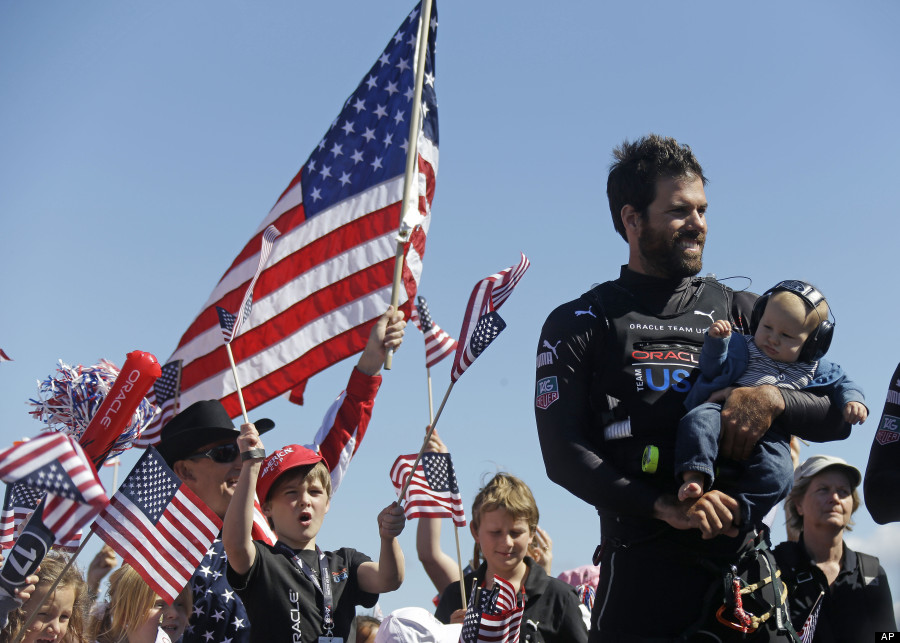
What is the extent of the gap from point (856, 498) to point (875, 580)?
71cm

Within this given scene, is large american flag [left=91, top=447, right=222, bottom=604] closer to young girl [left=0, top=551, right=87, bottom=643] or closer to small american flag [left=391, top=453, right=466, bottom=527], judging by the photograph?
young girl [left=0, top=551, right=87, bottom=643]

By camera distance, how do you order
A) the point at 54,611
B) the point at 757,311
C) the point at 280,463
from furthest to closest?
the point at 280,463 < the point at 54,611 < the point at 757,311

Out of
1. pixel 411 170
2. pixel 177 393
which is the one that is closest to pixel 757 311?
pixel 411 170

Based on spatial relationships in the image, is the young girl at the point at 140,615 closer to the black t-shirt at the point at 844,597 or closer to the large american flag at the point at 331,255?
the large american flag at the point at 331,255

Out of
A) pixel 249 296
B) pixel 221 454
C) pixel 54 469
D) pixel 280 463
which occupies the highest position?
pixel 249 296

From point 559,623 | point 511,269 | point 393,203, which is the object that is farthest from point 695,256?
point 393,203

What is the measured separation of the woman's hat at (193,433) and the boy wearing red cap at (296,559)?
521 millimetres

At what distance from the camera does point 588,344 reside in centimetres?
412

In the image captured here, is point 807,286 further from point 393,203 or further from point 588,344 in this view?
point 393,203

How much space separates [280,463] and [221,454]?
66 cm

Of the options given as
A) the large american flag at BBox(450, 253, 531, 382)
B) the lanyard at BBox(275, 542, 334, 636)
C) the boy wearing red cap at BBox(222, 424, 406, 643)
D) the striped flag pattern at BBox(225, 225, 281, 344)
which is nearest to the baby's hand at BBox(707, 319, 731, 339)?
the large american flag at BBox(450, 253, 531, 382)

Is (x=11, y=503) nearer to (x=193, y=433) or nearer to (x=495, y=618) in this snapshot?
(x=193, y=433)

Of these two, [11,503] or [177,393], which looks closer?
[11,503]

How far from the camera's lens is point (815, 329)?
13.1 feet
